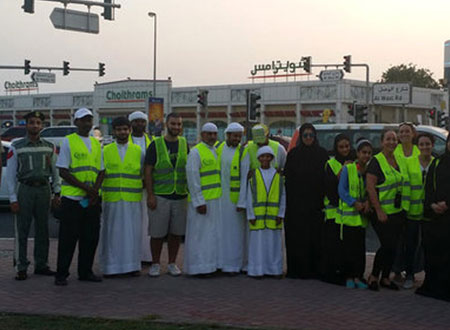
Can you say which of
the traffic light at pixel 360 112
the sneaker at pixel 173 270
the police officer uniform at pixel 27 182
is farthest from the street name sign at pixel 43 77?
the sneaker at pixel 173 270

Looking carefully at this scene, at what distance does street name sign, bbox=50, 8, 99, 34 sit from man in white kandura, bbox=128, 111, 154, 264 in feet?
50.2

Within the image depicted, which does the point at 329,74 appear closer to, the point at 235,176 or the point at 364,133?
the point at 364,133

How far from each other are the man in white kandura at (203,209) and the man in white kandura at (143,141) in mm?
800

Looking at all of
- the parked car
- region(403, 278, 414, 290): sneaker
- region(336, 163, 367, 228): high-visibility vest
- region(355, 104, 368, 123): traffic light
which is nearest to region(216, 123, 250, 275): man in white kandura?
region(336, 163, 367, 228): high-visibility vest

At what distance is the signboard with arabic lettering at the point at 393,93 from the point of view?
28.8 meters

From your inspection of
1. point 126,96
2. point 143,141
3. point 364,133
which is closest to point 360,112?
point 364,133

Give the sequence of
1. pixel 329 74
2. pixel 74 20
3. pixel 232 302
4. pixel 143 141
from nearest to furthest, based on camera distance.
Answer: pixel 232 302 → pixel 143 141 → pixel 74 20 → pixel 329 74

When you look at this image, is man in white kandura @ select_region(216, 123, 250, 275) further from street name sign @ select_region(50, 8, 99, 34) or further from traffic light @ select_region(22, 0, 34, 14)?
street name sign @ select_region(50, 8, 99, 34)

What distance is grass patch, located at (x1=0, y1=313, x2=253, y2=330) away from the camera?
20.8 ft

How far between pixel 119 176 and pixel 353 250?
2925 mm

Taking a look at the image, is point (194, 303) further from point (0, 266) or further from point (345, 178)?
point (0, 266)

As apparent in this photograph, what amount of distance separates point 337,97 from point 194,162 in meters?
49.1

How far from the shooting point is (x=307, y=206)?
29.7 ft

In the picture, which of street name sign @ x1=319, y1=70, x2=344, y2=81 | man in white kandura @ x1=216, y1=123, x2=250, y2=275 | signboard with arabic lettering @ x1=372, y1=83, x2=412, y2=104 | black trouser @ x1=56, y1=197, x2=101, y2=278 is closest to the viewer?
black trouser @ x1=56, y1=197, x2=101, y2=278
